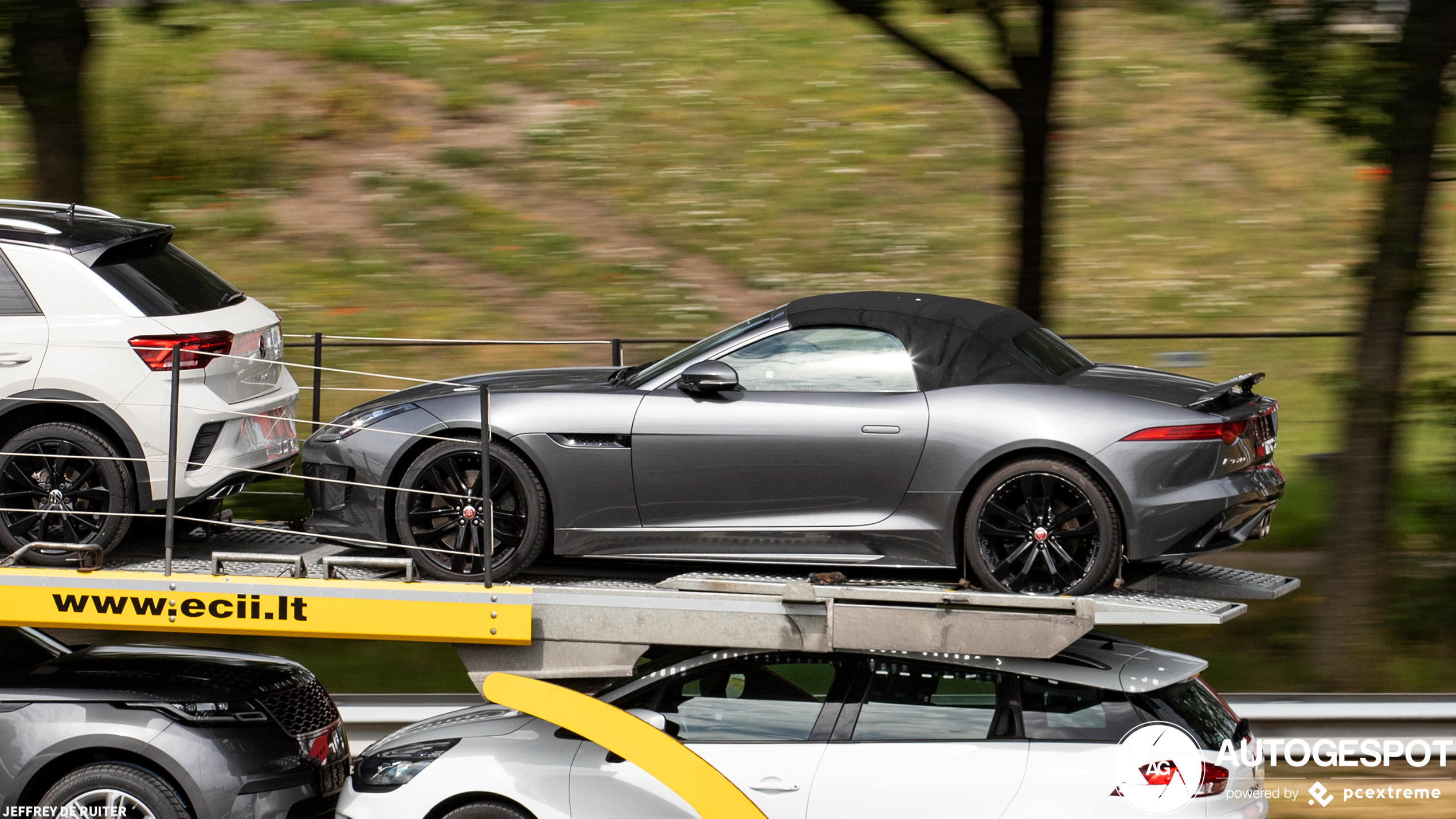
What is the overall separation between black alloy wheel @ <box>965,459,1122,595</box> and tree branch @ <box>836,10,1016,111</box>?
372 cm

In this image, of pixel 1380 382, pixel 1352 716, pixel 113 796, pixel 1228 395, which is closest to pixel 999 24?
pixel 1380 382

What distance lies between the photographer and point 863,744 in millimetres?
5109

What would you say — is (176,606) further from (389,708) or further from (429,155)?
(429,155)

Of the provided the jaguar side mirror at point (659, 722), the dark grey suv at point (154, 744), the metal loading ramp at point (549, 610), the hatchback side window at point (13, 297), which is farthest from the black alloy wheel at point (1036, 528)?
the hatchback side window at point (13, 297)

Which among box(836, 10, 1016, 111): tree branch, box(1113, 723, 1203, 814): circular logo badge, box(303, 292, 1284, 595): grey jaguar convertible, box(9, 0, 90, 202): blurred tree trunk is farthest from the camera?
box(836, 10, 1016, 111): tree branch

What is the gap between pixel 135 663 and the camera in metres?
6.27

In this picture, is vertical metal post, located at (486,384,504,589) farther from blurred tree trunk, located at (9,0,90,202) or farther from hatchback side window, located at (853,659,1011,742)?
blurred tree trunk, located at (9,0,90,202)

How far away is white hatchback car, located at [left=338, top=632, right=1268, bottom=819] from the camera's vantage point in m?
4.93

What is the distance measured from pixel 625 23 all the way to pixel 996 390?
13.3 metres

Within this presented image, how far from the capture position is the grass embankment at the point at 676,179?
12766 millimetres

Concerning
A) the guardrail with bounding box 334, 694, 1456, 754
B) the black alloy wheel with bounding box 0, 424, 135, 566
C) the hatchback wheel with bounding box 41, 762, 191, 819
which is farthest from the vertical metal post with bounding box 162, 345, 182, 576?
the guardrail with bounding box 334, 694, 1456, 754

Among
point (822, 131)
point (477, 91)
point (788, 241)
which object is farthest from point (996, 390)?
point (477, 91)

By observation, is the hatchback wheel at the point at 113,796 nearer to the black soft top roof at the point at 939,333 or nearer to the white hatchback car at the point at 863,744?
the white hatchback car at the point at 863,744

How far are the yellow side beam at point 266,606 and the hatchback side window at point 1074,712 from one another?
2.00 m
